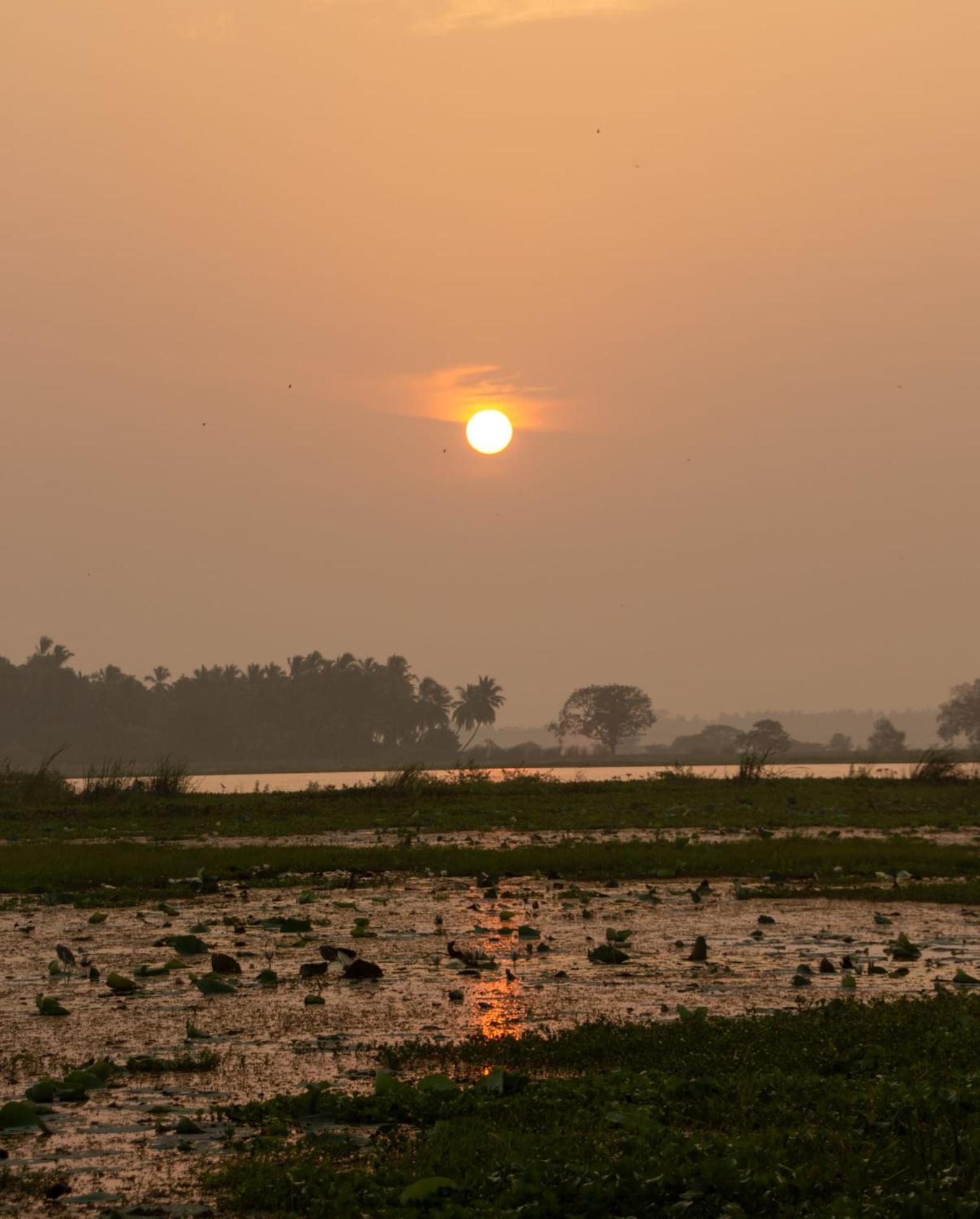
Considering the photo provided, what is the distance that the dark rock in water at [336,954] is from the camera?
606 inches

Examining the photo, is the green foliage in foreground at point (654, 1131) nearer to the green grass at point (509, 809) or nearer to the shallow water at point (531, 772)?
the green grass at point (509, 809)

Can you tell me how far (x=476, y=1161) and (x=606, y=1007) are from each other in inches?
202

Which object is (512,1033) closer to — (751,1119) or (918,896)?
(751,1119)

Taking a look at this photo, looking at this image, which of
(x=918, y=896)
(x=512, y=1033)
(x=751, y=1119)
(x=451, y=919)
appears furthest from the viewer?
(x=918, y=896)

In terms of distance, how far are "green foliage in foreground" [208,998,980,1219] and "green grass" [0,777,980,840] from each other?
21.7 meters

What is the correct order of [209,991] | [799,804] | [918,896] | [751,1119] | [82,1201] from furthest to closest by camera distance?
[799,804] → [918,896] → [209,991] → [751,1119] → [82,1201]

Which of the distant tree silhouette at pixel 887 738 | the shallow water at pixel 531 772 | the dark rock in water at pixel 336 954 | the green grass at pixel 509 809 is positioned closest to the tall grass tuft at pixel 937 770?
the green grass at pixel 509 809

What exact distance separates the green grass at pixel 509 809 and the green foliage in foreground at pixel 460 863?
5376mm

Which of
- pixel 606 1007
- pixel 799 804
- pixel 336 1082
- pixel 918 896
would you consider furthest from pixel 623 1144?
pixel 799 804

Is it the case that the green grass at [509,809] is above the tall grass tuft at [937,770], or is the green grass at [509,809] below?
below

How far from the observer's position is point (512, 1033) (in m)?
11.7

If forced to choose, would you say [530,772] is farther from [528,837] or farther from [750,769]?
[528,837]

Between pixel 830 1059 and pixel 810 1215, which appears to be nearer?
pixel 810 1215

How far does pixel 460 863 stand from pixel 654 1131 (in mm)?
17137
